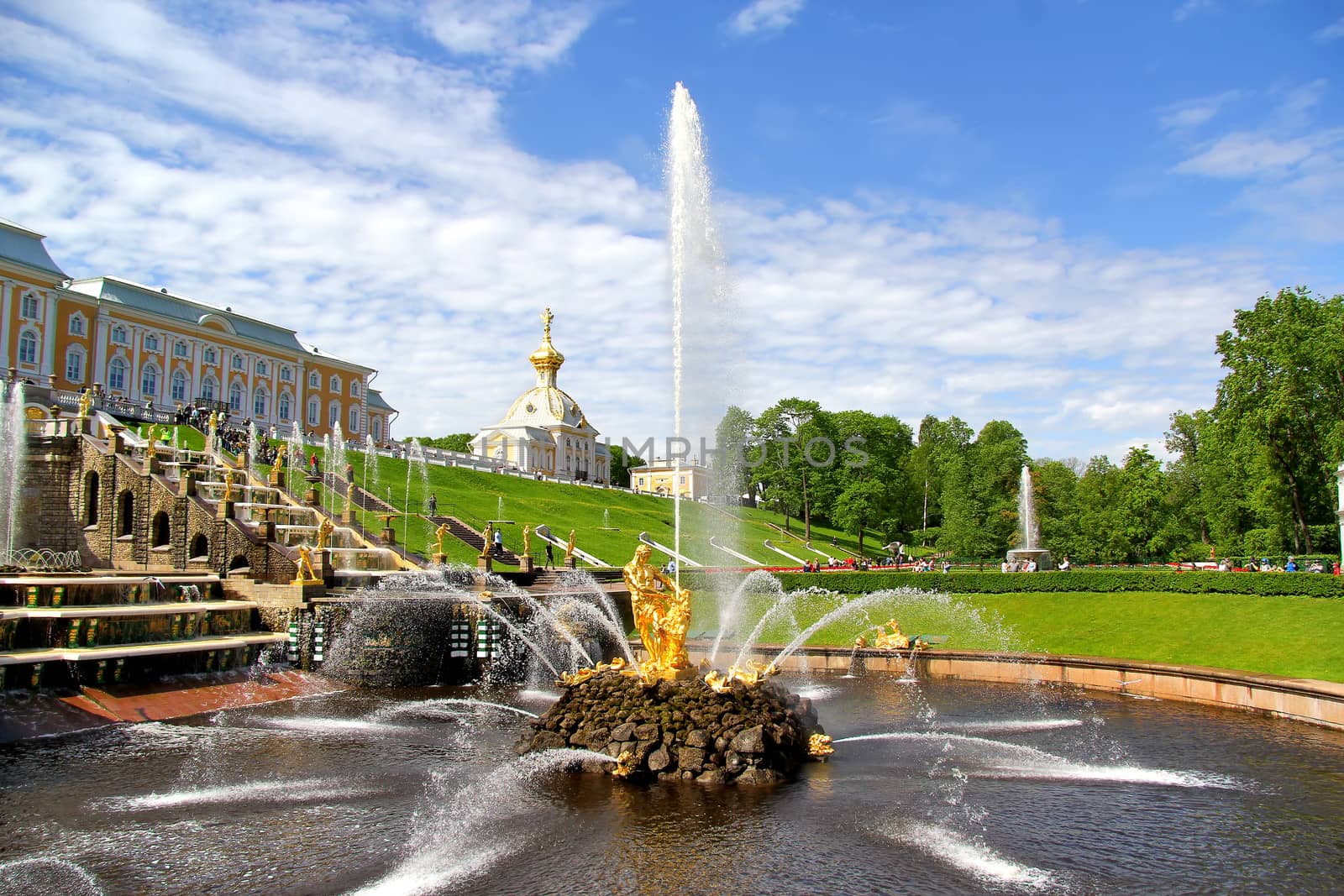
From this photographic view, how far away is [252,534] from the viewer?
81.8 feet

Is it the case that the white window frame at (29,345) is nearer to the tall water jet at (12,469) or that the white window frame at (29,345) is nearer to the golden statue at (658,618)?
the tall water jet at (12,469)

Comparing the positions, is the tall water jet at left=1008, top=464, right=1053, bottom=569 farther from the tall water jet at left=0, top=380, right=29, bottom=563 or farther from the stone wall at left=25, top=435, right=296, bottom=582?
the tall water jet at left=0, top=380, right=29, bottom=563

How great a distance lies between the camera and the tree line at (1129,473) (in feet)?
128

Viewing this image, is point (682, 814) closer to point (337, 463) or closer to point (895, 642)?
point (895, 642)

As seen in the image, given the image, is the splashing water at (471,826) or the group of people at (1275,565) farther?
the group of people at (1275,565)

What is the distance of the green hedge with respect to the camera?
25.6 m

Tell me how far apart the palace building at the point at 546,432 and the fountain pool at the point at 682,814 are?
90.4 m

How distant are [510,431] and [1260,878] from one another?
100757mm

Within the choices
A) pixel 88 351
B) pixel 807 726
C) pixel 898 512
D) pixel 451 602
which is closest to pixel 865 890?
pixel 807 726

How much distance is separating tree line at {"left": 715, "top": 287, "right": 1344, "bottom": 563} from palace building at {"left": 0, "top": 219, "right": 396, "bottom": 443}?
3663 cm

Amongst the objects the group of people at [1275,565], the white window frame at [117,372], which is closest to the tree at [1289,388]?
the group of people at [1275,565]

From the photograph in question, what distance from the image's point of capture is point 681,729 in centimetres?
1295

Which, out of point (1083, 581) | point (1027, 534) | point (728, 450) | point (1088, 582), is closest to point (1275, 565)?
point (1088, 582)

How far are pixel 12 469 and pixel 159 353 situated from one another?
3527 centimetres
